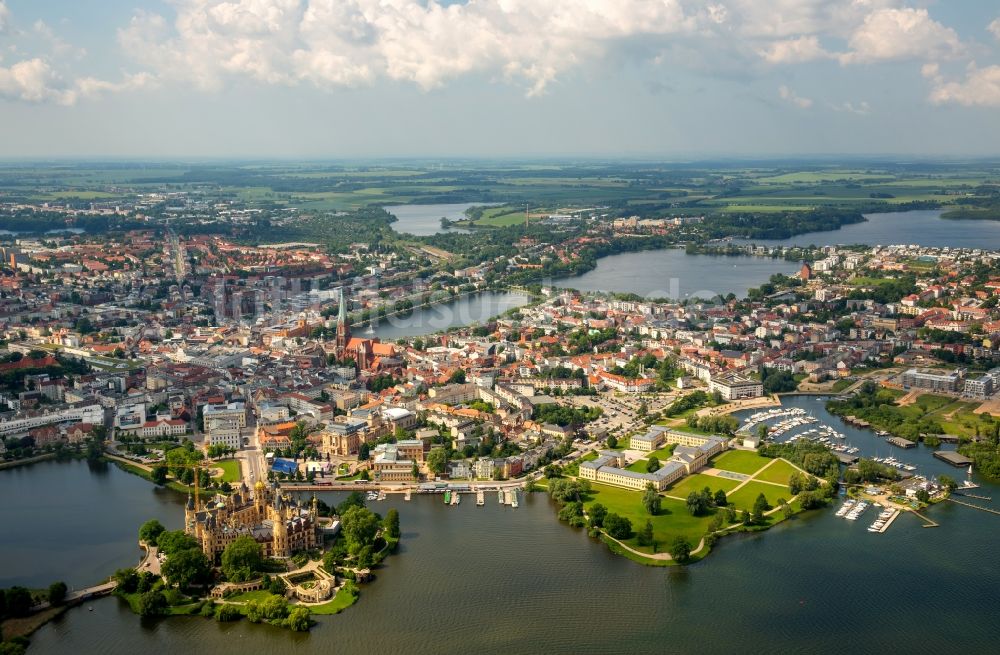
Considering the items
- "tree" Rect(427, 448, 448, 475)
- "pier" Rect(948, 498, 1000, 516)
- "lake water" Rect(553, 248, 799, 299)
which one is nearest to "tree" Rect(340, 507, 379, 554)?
"tree" Rect(427, 448, 448, 475)

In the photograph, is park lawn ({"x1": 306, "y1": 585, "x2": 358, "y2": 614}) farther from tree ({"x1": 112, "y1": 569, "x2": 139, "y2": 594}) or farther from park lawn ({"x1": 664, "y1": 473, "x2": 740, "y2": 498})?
park lawn ({"x1": 664, "y1": 473, "x2": 740, "y2": 498})

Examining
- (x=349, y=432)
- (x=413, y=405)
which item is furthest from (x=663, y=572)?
(x=413, y=405)

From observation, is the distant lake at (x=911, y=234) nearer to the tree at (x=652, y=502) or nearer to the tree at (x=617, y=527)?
the tree at (x=652, y=502)

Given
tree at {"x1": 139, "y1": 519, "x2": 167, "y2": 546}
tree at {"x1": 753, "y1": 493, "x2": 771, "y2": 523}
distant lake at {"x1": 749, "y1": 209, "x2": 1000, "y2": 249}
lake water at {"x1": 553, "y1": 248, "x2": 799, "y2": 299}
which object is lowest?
tree at {"x1": 753, "y1": 493, "x2": 771, "y2": 523}

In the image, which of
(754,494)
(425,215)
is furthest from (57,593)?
(425,215)

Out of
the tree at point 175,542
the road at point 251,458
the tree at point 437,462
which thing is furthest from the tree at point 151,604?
the tree at point 437,462

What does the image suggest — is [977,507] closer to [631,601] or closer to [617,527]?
[617,527]

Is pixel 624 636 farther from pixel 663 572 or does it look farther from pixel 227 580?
pixel 227 580
